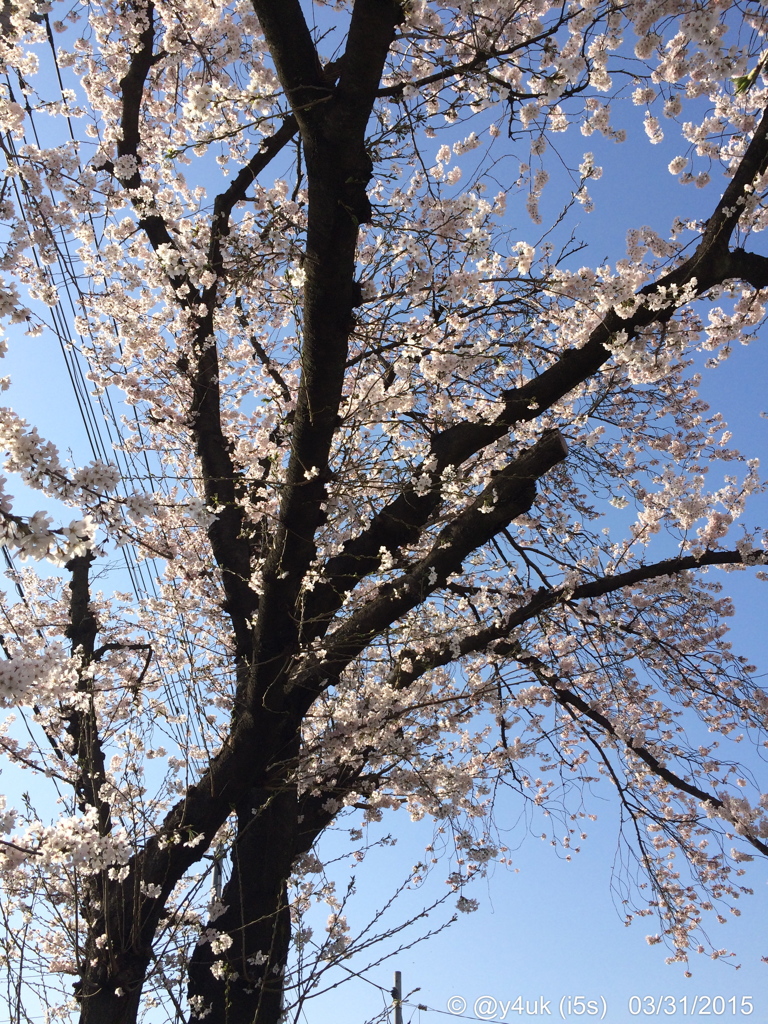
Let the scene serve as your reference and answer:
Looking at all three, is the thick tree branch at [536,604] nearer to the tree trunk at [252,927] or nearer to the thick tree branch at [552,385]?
the thick tree branch at [552,385]

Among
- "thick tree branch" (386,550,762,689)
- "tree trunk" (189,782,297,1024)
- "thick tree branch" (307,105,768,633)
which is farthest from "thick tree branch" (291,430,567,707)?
"tree trunk" (189,782,297,1024)

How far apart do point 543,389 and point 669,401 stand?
3075 millimetres

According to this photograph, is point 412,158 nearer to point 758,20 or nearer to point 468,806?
point 758,20

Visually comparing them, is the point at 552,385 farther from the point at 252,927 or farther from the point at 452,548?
the point at 252,927

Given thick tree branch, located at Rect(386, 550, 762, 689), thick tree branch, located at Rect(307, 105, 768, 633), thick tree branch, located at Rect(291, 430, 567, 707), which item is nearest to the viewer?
thick tree branch, located at Rect(291, 430, 567, 707)

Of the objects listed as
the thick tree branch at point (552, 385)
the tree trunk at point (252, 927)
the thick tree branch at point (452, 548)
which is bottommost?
the tree trunk at point (252, 927)

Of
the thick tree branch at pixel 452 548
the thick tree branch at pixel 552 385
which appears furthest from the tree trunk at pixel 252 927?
the thick tree branch at pixel 552 385

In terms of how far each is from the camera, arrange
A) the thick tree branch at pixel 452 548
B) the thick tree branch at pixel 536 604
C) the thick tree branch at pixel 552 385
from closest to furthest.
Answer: the thick tree branch at pixel 452 548
the thick tree branch at pixel 552 385
the thick tree branch at pixel 536 604

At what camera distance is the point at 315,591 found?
3.95 metres

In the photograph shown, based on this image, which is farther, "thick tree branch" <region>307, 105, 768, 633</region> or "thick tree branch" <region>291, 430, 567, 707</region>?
"thick tree branch" <region>307, 105, 768, 633</region>

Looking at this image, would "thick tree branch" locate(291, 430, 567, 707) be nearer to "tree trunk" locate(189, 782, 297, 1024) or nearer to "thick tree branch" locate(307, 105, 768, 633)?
"thick tree branch" locate(307, 105, 768, 633)

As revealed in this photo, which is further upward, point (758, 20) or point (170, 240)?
point (170, 240)

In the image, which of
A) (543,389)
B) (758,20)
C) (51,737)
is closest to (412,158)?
(543,389)

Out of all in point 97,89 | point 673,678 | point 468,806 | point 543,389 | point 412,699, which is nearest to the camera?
point 543,389
